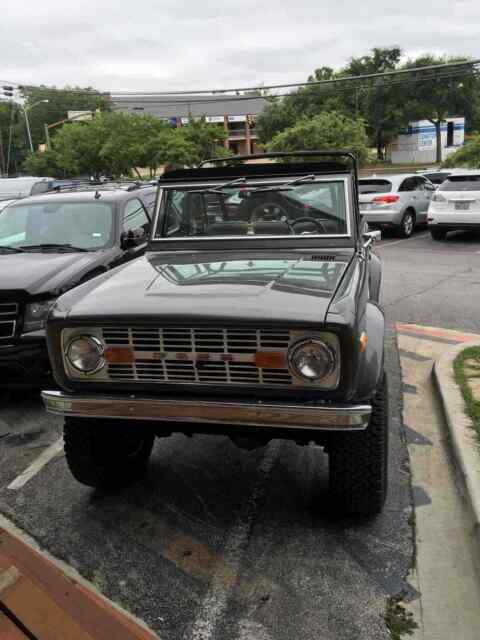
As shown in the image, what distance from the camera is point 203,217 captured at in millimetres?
4500

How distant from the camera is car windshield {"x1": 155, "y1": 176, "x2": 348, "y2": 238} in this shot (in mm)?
4258

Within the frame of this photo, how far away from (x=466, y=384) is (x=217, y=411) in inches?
110

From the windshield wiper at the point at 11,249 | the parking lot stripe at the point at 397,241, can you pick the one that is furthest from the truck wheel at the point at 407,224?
the windshield wiper at the point at 11,249

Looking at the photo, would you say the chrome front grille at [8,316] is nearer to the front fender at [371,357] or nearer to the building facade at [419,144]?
the front fender at [371,357]

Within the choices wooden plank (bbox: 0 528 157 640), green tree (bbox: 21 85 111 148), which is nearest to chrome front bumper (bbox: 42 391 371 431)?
wooden plank (bbox: 0 528 157 640)

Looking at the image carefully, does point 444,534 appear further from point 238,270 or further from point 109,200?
point 109,200

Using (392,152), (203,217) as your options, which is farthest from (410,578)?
(392,152)

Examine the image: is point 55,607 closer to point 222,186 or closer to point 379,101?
point 222,186

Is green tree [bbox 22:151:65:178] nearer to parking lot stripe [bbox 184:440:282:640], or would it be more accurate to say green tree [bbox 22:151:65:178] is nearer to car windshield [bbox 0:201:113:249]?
car windshield [bbox 0:201:113:249]

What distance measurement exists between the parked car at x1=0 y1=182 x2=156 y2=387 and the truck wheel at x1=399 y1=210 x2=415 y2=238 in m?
9.53

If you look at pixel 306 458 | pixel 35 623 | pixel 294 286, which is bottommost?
pixel 306 458

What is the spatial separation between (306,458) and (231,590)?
4.70 ft

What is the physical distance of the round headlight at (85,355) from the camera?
3033 mm

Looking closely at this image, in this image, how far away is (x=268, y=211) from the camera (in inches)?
173
